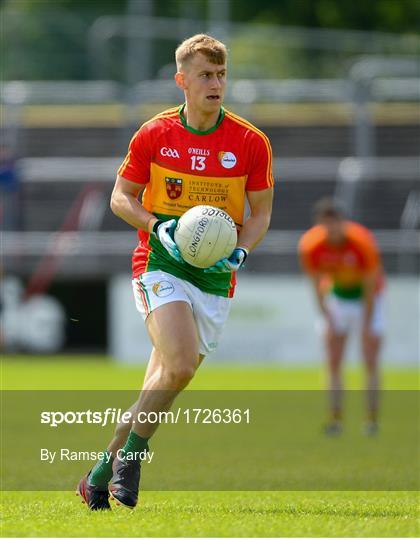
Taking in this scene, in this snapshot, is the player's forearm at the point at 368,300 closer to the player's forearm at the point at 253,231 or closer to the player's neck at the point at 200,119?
the player's forearm at the point at 253,231

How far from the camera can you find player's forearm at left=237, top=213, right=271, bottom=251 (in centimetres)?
752

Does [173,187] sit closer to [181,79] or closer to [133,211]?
[133,211]

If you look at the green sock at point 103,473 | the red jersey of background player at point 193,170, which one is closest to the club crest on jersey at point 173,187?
the red jersey of background player at point 193,170

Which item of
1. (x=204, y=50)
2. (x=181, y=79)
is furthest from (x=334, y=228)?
(x=204, y=50)

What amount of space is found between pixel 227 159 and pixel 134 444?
1.70 m

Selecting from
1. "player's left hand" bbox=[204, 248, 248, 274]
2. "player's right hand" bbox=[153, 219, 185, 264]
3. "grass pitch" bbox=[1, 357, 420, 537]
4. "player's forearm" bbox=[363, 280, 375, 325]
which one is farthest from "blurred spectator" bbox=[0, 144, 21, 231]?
"player's left hand" bbox=[204, 248, 248, 274]

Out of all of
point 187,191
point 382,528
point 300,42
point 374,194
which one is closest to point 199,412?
point 187,191

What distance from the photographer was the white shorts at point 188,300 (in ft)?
24.3

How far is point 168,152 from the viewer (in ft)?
24.9

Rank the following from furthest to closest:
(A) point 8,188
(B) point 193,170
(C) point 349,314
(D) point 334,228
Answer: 1. (A) point 8,188
2. (C) point 349,314
3. (D) point 334,228
4. (B) point 193,170

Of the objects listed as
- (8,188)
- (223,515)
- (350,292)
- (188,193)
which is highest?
(188,193)

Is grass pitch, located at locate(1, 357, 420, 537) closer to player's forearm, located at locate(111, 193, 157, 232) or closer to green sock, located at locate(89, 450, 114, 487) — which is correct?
green sock, located at locate(89, 450, 114, 487)

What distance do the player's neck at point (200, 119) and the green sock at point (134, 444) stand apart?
1.80 metres

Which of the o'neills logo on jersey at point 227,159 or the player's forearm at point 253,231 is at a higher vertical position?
the o'neills logo on jersey at point 227,159
